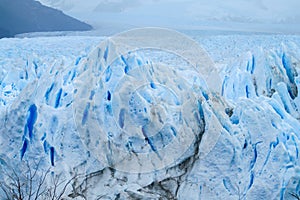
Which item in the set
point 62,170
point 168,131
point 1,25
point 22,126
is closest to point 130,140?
point 168,131

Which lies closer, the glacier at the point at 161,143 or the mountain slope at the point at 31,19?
the glacier at the point at 161,143

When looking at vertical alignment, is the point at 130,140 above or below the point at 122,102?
below

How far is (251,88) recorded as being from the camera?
5.45 meters

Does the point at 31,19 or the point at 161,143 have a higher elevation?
the point at 31,19

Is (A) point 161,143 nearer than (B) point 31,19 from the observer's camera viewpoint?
Yes

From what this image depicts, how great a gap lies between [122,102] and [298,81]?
8.22 feet

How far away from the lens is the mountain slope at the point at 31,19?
37.6ft

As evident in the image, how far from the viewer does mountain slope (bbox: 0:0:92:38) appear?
451 inches

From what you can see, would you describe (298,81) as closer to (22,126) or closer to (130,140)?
(130,140)

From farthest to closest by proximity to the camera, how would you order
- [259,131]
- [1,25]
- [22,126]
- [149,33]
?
[1,25] → [149,33] → [22,126] → [259,131]

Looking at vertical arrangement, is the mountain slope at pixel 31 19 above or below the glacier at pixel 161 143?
above

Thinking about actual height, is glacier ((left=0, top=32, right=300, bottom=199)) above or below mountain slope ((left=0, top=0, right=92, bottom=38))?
below

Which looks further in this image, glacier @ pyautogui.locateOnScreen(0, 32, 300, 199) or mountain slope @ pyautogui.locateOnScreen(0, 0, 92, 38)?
mountain slope @ pyautogui.locateOnScreen(0, 0, 92, 38)

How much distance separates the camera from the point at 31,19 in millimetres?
11727
